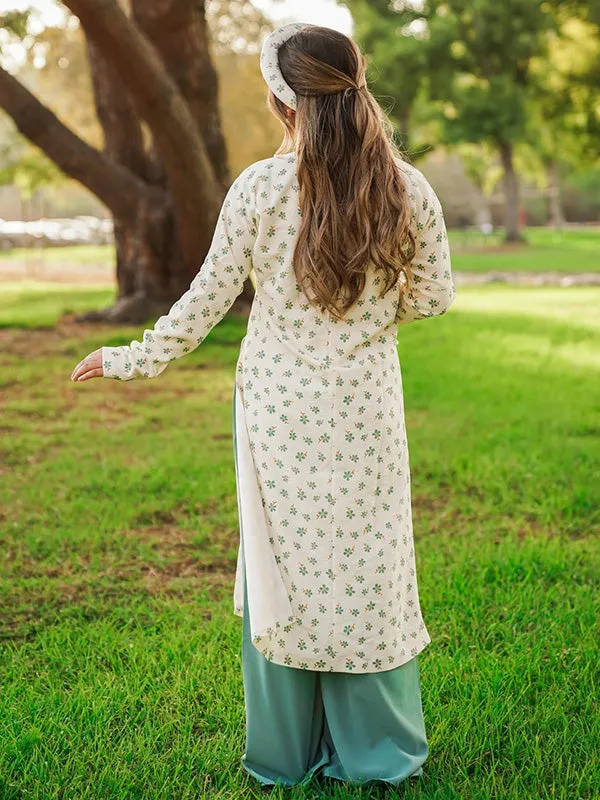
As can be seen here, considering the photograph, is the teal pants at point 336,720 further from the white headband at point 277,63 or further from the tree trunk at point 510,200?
the tree trunk at point 510,200

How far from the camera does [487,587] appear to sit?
13.3 feet

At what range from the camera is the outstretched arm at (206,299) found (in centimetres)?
246

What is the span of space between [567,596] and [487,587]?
32 cm

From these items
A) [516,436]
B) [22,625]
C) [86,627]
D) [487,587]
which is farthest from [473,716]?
[516,436]

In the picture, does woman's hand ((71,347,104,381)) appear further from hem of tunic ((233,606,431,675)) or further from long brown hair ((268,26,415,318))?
hem of tunic ((233,606,431,675))

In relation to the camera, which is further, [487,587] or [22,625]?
[487,587]

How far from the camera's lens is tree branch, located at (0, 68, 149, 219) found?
980 centimetres

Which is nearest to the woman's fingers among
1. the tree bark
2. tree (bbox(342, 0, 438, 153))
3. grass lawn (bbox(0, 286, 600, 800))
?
grass lawn (bbox(0, 286, 600, 800))

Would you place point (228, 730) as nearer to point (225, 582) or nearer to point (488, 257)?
point (225, 582)

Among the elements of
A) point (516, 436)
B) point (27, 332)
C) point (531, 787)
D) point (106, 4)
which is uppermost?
point (106, 4)

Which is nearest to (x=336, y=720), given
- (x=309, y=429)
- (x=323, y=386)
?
(x=309, y=429)

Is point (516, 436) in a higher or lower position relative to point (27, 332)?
lower

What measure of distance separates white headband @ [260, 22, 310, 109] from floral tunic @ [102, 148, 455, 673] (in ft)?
0.49

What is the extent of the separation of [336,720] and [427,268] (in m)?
1.23
